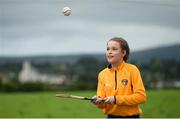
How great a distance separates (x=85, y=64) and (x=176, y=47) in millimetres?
1931

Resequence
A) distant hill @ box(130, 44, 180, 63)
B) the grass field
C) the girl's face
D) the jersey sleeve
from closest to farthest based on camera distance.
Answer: the jersey sleeve → the girl's face → the grass field → distant hill @ box(130, 44, 180, 63)

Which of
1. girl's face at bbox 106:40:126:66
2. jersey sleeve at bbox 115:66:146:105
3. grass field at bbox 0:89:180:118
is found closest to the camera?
jersey sleeve at bbox 115:66:146:105

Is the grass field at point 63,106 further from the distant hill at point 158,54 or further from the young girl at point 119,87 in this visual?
the young girl at point 119,87

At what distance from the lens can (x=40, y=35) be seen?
36.2ft

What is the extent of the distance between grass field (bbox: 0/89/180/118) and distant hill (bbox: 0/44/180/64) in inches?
27.1

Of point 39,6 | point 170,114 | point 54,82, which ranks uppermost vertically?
point 39,6

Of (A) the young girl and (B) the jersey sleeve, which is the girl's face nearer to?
(A) the young girl

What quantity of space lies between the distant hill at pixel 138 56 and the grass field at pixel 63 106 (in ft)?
2.26

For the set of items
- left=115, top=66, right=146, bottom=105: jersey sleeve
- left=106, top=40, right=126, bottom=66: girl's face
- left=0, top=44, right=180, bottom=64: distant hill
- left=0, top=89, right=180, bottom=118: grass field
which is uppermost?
left=0, top=44, right=180, bottom=64: distant hill

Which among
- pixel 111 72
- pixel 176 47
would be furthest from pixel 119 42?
pixel 176 47

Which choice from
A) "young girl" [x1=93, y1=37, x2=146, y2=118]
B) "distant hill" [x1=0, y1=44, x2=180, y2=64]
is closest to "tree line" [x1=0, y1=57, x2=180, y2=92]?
"distant hill" [x1=0, y1=44, x2=180, y2=64]

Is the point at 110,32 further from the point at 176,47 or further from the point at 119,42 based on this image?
the point at 119,42

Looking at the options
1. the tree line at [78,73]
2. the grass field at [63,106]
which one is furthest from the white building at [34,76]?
the grass field at [63,106]

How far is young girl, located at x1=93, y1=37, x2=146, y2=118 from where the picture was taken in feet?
12.1
